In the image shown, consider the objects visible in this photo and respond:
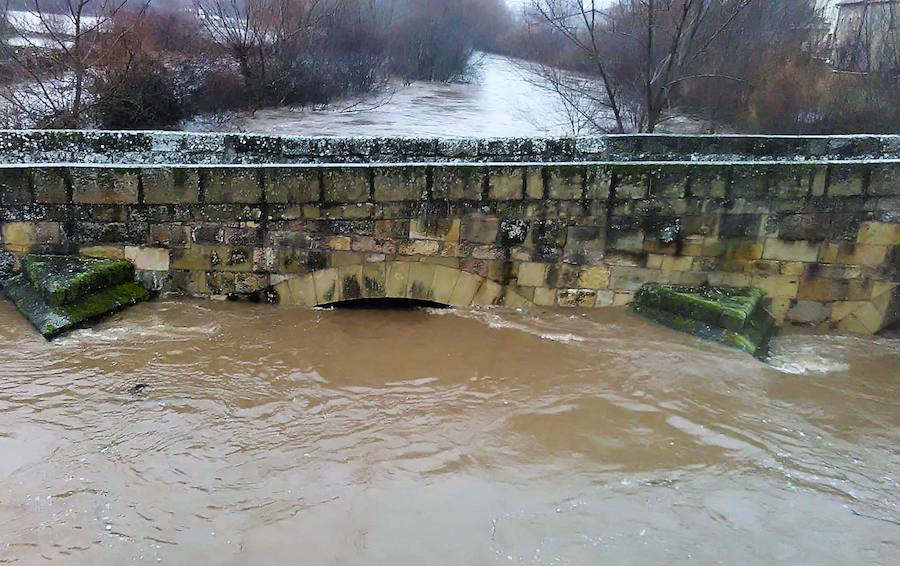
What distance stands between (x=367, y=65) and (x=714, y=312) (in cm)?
1915

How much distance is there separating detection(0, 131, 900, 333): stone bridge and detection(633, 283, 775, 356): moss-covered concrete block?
0.15 meters

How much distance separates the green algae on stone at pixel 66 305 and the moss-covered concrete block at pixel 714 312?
13.9 ft

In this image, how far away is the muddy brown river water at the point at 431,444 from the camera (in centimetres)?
293

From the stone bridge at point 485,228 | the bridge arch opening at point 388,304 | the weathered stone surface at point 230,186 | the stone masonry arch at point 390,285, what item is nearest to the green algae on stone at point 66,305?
the stone bridge at point 485,228

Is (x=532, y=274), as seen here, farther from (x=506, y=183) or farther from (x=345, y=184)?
(x=345, y=184)

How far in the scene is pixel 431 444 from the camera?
3670mm

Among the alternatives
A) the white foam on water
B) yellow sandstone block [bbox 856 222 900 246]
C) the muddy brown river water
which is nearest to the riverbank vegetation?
yellow sandstone block [bbox 856 222 900 246]

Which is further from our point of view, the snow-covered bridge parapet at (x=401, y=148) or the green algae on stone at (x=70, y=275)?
the snow-covered bridge parapet at (x=401, y=148)

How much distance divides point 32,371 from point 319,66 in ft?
55.4

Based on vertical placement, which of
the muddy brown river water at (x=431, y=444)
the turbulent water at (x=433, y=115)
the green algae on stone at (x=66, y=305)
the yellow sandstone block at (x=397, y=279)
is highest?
the turbulent water at (x=433, y=115)

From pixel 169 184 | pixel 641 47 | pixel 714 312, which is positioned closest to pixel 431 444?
pixel 714 312

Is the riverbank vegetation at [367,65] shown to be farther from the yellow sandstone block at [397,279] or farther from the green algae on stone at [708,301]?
the yellow sandstone block at [397,279]

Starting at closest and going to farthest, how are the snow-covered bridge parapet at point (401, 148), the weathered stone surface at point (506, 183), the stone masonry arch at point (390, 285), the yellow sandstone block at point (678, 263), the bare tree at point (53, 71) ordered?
the weathered stone surface at point (506, 183), the stone masonry arch at point (390, 285), the yellow sandstone block at point (678, 263), the snow-covered bridge parapet at point (401, 148), the bare tree at point (53, 71)

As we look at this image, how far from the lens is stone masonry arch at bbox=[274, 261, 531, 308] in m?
5.36
